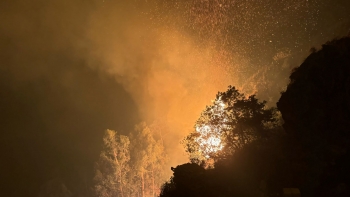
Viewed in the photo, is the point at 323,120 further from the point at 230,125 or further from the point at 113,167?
the point at 113,167

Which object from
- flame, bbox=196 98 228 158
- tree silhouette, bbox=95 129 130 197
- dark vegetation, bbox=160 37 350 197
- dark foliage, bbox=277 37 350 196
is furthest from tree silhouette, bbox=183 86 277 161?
tree silhouette, bbox=95 129 130 197

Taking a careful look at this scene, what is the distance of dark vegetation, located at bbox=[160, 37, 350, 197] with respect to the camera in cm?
1984

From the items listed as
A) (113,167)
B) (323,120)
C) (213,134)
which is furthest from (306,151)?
(113,167)

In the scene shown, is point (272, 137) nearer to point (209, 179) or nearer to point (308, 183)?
point (308, 183)

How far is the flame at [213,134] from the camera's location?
3012cm

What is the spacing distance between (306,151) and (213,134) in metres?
11.9

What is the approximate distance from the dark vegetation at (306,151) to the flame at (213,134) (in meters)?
6.40

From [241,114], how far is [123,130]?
287ft

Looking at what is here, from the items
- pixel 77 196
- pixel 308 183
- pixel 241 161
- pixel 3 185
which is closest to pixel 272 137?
pixel 241 161

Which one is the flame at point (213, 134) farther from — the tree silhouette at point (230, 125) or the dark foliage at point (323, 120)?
the dark foliage at point (323, 120)

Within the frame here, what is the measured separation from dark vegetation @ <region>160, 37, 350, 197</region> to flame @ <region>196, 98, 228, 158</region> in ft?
21.0

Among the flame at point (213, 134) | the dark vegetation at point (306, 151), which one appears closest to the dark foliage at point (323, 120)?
the dark vegetation at point (306, 151)

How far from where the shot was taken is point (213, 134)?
31438 millimetres

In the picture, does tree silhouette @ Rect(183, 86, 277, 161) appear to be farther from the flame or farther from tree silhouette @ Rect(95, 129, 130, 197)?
tree silhouette @ Rect(95, 129, 130, 197)
